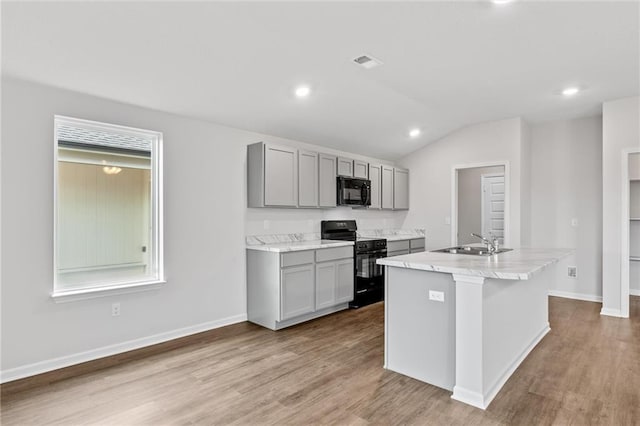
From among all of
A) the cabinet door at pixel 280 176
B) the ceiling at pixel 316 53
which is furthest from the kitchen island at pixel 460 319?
the cabinet door at pixel 280 176

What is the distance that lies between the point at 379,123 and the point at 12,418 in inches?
179

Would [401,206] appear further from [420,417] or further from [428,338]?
[420,417]

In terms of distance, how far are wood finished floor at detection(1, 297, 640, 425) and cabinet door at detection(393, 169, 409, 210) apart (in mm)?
3036

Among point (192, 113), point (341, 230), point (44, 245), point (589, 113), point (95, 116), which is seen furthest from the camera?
point (341, 230)

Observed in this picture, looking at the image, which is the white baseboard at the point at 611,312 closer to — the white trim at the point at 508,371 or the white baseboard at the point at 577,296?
the white baseboard at the point at 577,296

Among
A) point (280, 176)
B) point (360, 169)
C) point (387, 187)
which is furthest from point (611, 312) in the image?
point (280, 176)

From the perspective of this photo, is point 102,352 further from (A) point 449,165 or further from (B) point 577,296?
(B) point 577,296

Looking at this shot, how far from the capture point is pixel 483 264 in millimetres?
2582

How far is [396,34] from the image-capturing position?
9.02ft

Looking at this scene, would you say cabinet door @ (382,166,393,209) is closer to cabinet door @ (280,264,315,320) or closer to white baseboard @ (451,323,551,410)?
cabinet door @ (280,264,315,320)

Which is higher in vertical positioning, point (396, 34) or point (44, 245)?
point (396, 34)

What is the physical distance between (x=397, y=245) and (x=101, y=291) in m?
3.96

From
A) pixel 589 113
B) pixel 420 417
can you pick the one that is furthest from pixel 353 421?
pixel 589 113

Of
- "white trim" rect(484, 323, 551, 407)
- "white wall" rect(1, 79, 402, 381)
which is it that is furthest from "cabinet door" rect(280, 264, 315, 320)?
"white trim" rect(484, 323, 551, 407)
